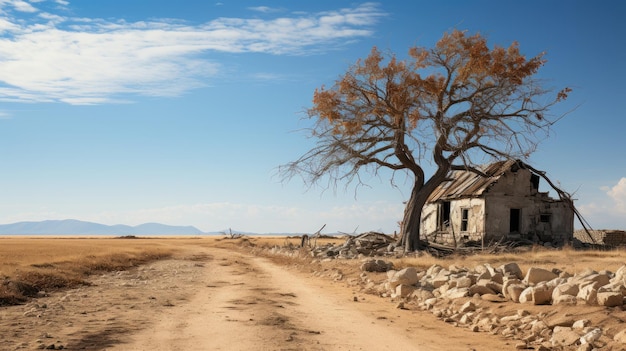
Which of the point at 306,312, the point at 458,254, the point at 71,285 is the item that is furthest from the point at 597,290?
the point at 458,254

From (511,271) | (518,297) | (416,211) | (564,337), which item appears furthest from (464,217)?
(564,337)

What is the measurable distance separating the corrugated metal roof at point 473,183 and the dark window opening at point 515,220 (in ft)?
8.57

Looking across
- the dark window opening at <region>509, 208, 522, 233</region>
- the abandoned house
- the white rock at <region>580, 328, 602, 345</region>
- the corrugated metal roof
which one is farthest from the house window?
the white rock at <region>580, 328, 602, 345</region>

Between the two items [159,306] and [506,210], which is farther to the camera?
[506,210]

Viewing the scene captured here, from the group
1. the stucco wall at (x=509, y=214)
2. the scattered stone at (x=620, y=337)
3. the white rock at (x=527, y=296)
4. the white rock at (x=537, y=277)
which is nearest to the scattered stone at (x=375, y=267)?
the white rock at (x=537, y=277)

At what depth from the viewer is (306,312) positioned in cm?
1141

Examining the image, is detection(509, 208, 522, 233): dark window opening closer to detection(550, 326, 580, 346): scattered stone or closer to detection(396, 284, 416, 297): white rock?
detection(396, 284, 416, 297): white rock

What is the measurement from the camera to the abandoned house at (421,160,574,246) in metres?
33.5

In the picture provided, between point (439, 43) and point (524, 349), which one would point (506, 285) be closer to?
point (524, 349)

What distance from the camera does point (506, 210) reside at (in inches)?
1336

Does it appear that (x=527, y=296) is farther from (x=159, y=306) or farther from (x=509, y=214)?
(x=509, y=214)

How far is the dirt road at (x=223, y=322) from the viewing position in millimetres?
8133

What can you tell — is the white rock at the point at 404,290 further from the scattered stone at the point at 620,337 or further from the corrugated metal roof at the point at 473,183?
the corrugated metal roof at the point at 473,183

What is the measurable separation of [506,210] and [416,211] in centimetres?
647
